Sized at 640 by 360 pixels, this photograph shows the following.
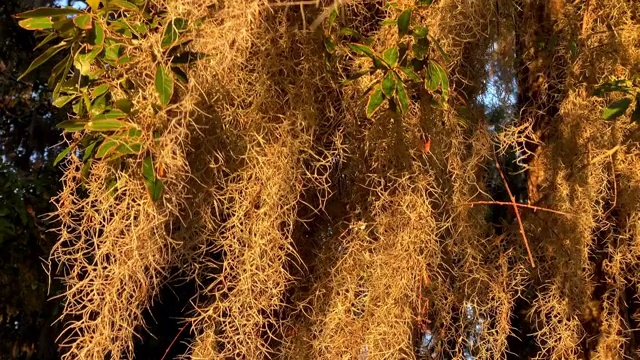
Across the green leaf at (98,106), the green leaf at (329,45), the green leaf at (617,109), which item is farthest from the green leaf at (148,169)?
the green leaf at (617,109)

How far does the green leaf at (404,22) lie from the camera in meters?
1.16

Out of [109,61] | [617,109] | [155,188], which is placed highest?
[109,61]

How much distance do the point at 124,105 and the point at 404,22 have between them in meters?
0.43

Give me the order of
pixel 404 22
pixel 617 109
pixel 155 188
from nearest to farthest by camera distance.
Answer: pixel 155 188 < pixel 404 22 < pixel 617 109

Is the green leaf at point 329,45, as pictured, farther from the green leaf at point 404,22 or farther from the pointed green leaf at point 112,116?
the pointed green leaf at point 112,116

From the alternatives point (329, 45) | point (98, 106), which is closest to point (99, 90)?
point (98, 106)

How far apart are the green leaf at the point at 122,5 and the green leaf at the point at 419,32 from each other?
1.38 feet

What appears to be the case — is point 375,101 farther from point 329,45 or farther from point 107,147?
point 107,147

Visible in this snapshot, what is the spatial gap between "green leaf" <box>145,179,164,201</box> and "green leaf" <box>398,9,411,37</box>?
16.8 inches

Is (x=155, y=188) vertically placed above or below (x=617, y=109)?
above

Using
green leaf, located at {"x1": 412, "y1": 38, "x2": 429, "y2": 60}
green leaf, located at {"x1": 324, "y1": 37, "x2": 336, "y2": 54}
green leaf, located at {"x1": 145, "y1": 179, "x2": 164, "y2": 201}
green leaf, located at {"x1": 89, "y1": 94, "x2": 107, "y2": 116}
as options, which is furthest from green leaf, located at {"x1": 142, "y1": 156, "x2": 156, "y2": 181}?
green leaf, located at {"x1": 412, "y1": 38, "x2": 429, "y2": 60}

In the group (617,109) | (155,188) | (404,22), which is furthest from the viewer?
(617,109)

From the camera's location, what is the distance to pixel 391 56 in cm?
119

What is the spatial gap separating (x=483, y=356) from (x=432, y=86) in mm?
489
